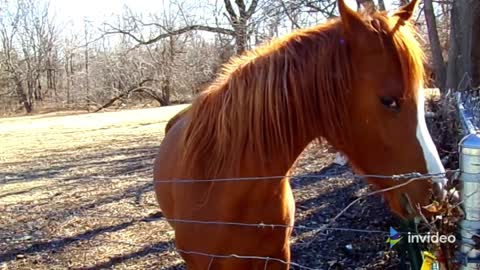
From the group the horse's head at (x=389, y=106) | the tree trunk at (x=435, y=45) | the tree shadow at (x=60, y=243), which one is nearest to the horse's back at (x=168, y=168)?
the horse's head at (x=389, y=106)

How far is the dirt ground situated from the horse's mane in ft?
0.80

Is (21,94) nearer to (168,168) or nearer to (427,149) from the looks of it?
(168,168)

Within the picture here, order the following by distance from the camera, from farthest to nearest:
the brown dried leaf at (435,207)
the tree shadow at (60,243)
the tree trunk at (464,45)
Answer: the tree trunk at (464,45)
the tree shadow at (60,243)
the brown dried leaf at (435,207)

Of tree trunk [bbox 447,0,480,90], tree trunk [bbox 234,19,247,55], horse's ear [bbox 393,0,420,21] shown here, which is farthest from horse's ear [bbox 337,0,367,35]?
tree trunk [bbox 234,19,247,55]

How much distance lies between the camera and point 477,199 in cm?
138

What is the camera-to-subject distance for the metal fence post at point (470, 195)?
4.45 ft

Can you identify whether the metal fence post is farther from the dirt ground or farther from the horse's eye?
the dirt ground

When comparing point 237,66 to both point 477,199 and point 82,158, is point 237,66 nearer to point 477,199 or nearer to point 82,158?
point 477,199

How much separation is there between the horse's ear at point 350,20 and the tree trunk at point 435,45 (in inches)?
169

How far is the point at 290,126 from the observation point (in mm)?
1875

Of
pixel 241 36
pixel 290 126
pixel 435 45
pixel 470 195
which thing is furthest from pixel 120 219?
pixel 241 36

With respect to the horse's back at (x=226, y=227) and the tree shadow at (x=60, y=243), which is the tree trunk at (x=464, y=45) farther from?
the horse's back at (x=226, y=227)

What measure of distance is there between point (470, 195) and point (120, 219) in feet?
14.6

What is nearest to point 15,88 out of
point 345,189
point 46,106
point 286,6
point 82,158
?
point 46,106
